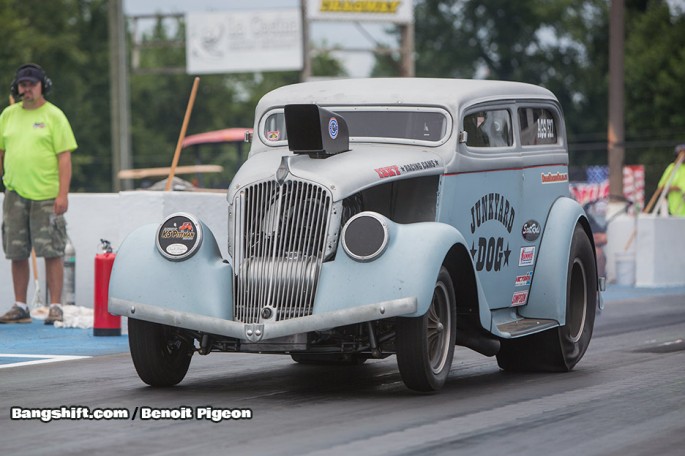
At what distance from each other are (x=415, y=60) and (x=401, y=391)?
66857 millimetres

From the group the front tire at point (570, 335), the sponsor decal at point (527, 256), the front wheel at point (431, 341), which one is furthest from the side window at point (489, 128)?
the front wheel at point (431, 341)

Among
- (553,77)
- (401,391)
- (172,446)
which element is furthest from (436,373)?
(553,77)

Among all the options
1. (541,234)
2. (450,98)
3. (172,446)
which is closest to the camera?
(172,446)

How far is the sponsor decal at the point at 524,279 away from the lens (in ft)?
33.4

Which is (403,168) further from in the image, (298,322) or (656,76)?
(656,76)

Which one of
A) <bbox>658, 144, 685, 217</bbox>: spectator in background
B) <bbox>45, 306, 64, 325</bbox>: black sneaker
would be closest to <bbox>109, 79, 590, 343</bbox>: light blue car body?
<bbox>45, 306, 64, 325</bbox>: black sneaker

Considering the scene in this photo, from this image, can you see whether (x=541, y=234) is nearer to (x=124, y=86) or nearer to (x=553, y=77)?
(x=124, y=86)

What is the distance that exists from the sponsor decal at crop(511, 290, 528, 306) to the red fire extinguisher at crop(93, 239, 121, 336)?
3872 millimetres

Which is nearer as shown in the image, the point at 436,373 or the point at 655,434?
the point at 655,434

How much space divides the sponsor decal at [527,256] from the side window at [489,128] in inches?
29.1

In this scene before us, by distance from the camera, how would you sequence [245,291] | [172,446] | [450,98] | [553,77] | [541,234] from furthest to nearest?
1. [553,77]
2. [541,234]
3. [450,98]
4. [245,291]
5. [172,446]

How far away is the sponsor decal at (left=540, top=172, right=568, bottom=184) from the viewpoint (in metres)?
10.7

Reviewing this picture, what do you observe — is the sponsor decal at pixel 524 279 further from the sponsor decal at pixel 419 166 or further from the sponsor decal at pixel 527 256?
the sponsor decal at pixel 419 166

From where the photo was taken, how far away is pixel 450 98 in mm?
9734
